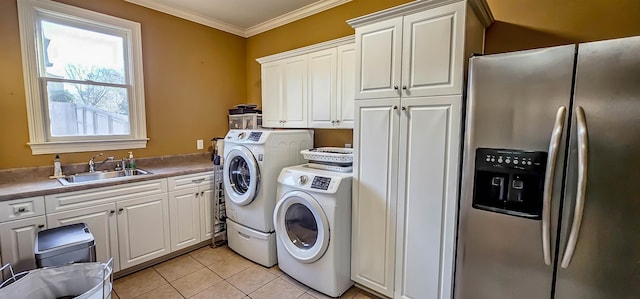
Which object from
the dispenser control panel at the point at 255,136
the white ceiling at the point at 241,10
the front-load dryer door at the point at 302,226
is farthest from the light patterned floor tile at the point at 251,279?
the white ceiling at the point at 241,10

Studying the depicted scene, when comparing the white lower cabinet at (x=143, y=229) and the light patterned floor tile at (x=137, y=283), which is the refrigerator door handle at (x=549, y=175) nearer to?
the light patterned floor tile at (x=137, y=283)

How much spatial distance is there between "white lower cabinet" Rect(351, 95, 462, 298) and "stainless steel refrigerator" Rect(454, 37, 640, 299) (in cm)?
16

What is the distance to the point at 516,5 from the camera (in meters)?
1.90

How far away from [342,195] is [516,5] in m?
1.78

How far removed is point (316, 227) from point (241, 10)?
250cm

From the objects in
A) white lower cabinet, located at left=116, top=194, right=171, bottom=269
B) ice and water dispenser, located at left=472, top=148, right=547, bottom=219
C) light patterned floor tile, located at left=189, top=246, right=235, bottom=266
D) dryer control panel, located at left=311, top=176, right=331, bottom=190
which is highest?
ice and water dispenser, located at left=472, top=148, right=547, bottom=219

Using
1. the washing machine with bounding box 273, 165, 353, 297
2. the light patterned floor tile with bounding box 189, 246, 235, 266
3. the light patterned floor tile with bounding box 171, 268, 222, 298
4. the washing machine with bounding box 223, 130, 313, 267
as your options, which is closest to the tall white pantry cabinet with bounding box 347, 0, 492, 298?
the washing machine with bounding box 273, 165, 353, 297

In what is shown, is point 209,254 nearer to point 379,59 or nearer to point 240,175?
point 240,175

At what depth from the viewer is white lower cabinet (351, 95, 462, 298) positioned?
1672mm

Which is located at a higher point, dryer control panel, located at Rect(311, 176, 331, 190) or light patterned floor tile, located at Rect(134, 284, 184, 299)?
dryer control panel, located at Rect(311, 176, 331, 190)

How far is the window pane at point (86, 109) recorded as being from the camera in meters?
2.46

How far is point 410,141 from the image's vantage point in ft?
5.88

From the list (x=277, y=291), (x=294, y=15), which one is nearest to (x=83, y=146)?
(x=277, y=291)

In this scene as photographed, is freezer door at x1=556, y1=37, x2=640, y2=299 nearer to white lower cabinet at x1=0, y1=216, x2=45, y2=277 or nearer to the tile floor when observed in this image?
the tile floor
